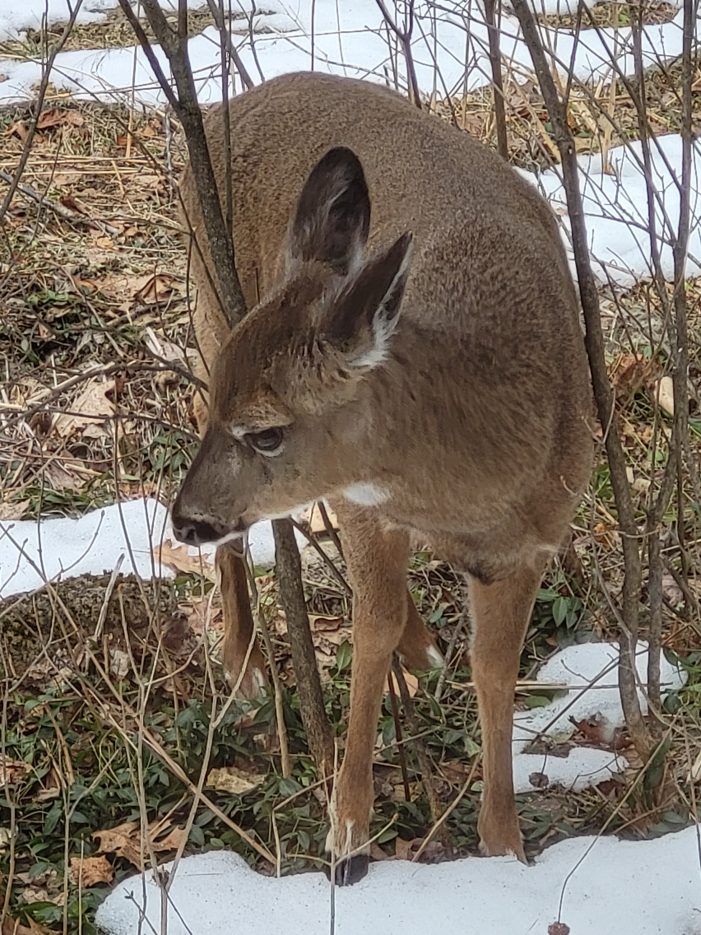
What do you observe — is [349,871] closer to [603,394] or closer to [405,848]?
[405,848]

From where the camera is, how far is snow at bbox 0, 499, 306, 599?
4.38 m

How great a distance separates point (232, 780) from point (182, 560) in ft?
3.48

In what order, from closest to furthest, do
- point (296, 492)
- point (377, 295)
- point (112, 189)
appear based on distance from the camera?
point (377, 295) < point (296, 492) < point (112, 189)

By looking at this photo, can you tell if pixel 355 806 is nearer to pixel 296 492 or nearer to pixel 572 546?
pixel 296 492

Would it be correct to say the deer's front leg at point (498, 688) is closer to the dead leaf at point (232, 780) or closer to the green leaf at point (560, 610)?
the dead leaf at point (232, 780)

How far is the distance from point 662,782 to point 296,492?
1.24 meters

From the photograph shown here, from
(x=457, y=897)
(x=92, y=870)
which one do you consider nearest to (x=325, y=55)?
(x=92, y=870)

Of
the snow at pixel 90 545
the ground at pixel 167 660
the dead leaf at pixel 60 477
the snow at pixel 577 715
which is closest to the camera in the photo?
the ground at pixel 167 660

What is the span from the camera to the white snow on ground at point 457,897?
297 centimetres

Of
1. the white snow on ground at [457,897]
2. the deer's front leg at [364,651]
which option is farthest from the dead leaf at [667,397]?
the white snow on ground at [457,897]

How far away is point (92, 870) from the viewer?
3.37 m

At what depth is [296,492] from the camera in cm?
285

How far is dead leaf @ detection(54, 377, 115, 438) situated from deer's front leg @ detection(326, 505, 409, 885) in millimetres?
2107

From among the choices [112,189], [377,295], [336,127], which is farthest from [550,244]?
[112,189]
